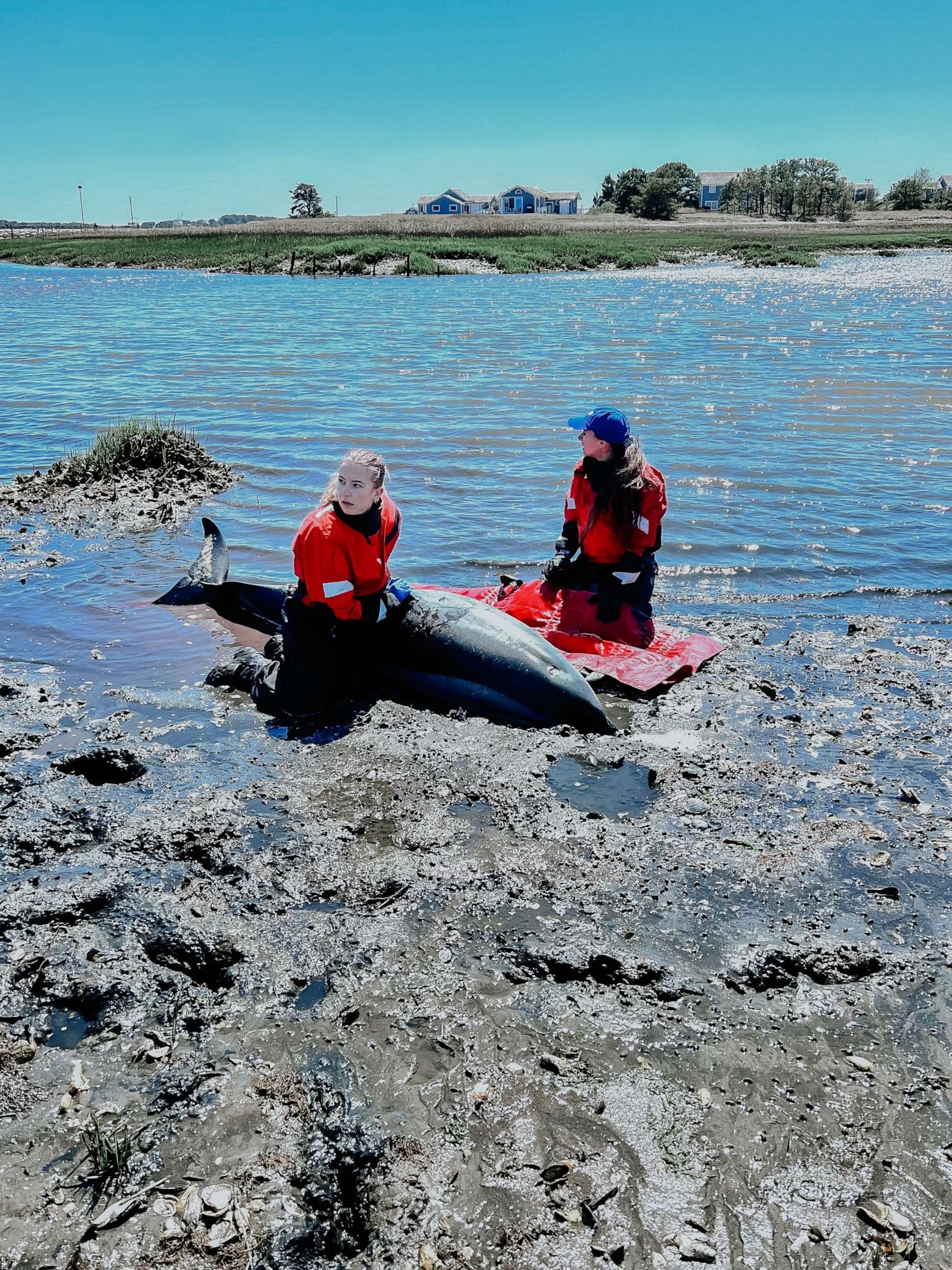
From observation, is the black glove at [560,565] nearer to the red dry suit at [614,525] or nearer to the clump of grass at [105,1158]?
the red dry suit at [614,525]

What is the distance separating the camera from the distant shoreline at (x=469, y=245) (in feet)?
192

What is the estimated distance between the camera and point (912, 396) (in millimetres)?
17969

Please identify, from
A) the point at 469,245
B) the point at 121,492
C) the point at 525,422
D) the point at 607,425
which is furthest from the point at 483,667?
the point at 469,245

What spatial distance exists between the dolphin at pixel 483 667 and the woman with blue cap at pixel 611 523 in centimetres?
128

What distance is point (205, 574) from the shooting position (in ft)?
28.9

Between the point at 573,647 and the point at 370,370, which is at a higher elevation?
the point at 370,370

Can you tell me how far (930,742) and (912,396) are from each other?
46.3 feet

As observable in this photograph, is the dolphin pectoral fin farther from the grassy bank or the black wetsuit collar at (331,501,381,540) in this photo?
the grassy bank

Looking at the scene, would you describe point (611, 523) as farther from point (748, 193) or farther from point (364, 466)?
point (748, 193)

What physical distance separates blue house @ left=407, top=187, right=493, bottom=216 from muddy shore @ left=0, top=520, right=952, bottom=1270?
457 ft

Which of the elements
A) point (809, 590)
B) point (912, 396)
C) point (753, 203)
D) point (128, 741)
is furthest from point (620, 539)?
point (753, 203)

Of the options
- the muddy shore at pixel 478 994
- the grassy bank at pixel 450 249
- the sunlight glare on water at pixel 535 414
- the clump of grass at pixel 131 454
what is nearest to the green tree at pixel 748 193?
the grassy bank at pixel 450 249

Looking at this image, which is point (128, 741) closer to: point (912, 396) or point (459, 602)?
point (459, 602)

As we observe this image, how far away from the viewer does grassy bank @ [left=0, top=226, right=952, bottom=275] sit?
5819 centimetres
